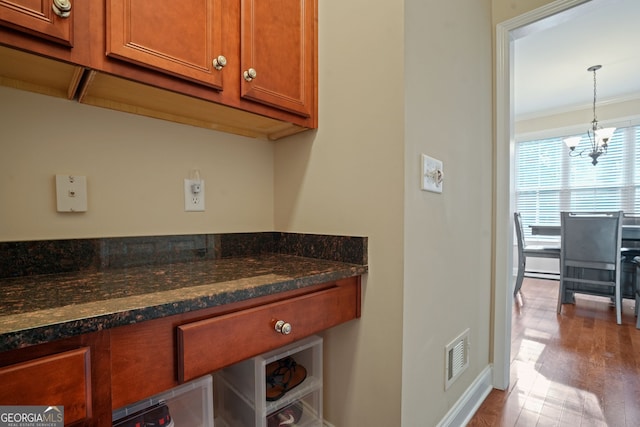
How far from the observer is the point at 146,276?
0.88 m

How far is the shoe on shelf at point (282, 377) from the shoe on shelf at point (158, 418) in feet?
1.05

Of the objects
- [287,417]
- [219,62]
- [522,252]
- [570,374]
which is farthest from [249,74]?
[522,252]

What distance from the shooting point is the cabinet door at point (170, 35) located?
2.52 feet

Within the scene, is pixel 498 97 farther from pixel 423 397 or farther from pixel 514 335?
pixel 514 335

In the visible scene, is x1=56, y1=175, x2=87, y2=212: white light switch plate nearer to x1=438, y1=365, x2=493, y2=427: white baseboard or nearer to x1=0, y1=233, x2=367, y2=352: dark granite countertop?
x1=0, y1=233, x2=367, y2=352: dark granite countertop

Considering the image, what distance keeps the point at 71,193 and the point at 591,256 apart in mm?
3894

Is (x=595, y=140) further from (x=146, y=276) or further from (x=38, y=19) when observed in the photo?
(x=38, y=19)

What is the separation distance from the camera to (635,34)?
2.63 m

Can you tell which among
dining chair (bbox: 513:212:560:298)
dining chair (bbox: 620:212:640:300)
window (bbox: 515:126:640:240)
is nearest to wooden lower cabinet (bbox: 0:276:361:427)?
dining chair (bbox: 513:212:560:298)

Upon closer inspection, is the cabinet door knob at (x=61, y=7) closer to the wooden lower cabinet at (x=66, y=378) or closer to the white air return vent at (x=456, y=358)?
the wooden lower cabinet at (x=66, y=378)

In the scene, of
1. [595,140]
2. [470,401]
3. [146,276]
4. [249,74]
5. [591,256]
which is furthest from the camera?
[595,140]

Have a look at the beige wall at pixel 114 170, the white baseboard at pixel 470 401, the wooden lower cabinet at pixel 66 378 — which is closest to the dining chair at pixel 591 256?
the white baseboard at pixel 470 401

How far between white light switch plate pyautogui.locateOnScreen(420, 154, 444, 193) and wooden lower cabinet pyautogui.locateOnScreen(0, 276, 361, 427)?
55 centimetres

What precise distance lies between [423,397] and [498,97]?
59.5 inches
